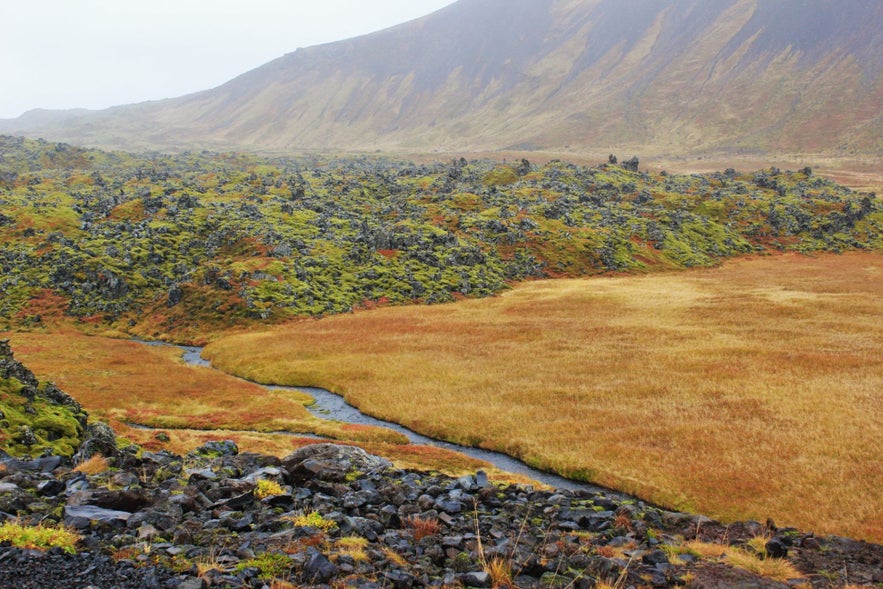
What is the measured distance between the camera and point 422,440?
37844mm

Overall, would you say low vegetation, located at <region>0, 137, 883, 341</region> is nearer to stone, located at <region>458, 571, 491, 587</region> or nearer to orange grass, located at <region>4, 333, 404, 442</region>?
orange grass, located at <region>4, 333, 404, 442</region>

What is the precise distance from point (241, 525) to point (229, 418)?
88.5ft

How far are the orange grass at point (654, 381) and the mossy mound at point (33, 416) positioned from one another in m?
20.0

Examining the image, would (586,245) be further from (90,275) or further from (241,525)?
(241,525)

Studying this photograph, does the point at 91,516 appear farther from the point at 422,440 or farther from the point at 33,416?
the point at 422,440

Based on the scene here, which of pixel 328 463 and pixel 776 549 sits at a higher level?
pixel 328 463

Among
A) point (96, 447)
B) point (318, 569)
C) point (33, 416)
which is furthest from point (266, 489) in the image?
point (33, 416)

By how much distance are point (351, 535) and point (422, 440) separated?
20.5 metres

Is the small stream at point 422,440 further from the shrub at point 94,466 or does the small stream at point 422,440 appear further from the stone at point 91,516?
the stone at point 91,516

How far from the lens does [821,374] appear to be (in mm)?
41812

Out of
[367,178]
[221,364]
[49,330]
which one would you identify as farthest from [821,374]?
[367,178]

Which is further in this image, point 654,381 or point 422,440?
point 654,381

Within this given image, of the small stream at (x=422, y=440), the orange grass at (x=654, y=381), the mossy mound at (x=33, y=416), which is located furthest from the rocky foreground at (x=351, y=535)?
the orange grass at (x=654, y=381)

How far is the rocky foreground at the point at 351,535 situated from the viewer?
46.0 ft
